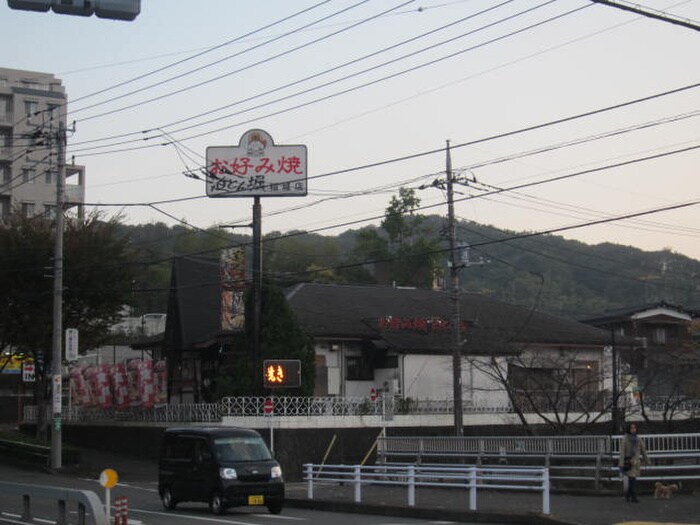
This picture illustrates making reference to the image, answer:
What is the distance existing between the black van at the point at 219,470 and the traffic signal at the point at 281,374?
6.76 meters

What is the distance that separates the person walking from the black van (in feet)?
25.7

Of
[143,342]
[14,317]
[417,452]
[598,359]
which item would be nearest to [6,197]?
[143,342]

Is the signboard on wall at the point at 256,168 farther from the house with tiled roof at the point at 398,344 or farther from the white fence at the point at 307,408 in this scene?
the white fence at the point at 307,408

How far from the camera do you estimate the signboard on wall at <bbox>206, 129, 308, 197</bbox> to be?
38.3 m

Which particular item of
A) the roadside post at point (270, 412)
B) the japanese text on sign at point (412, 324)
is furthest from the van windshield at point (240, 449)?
the japanese text on sign at point (412, 324)

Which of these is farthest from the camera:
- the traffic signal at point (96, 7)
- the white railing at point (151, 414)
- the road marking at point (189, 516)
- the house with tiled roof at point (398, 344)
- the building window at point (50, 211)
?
the building window at point (50, 211)

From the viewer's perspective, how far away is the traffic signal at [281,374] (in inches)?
1252

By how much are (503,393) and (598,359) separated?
7.08 m

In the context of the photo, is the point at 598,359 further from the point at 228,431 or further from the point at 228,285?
the point at 228,431

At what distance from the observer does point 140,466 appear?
1551 inches

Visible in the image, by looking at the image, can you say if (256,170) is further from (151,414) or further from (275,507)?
(275,507)

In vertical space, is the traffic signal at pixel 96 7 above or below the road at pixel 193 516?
above

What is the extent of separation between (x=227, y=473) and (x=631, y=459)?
29.6 ft

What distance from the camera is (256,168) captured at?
38.7 meters
